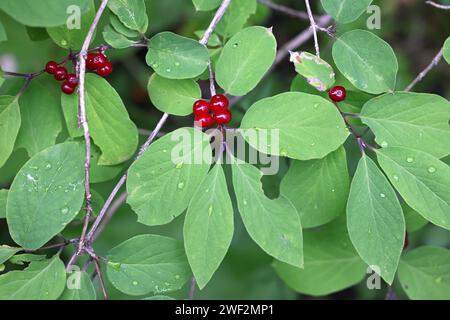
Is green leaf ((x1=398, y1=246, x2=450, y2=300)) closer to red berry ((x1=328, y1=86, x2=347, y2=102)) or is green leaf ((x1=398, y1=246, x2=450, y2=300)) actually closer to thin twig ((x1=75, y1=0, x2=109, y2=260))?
red berry ((x1=328, y1=86, x2=347, y2=102))

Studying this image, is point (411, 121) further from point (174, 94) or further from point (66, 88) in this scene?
point (66, 88)

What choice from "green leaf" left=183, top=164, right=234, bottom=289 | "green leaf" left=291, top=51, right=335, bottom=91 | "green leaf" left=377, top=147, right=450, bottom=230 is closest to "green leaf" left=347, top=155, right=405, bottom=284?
"green leaf" left=377, top=147, right=450, bottom=230

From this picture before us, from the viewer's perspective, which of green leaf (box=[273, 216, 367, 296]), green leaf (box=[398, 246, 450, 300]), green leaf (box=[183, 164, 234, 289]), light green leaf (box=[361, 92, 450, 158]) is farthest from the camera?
green leaf (box=[273, 216, 367, 296])

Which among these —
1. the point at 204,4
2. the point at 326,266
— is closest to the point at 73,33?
the point at 204,4

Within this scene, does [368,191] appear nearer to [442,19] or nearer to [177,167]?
[177,167]
